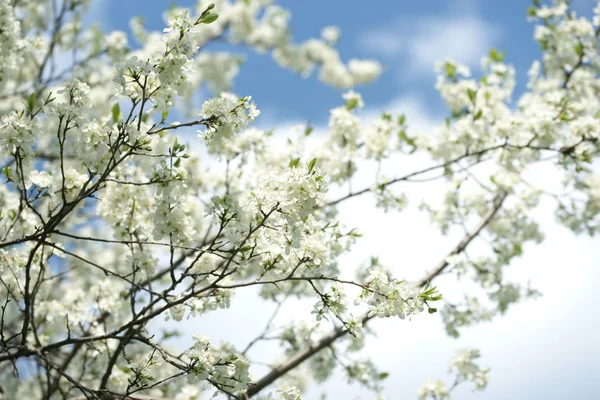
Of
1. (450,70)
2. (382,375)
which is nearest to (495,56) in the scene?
(450,70)

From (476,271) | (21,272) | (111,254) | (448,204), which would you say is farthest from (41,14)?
(476,271)

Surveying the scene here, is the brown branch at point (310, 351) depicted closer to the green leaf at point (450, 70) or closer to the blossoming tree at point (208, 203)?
the blossoming tree at point (208, 203)

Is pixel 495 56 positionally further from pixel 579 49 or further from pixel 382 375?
pixel 382 375

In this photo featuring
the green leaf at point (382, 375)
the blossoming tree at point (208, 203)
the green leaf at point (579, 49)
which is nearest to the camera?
the blossoming tree at point (208, 203)

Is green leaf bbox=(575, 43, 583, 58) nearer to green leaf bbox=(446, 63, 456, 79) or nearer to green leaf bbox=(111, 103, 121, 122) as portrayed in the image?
green leaf bbox=(446, 63, 456, 79)

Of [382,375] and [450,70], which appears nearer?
[382,375]

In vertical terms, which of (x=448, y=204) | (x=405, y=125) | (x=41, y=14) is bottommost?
(x=448, y=204)

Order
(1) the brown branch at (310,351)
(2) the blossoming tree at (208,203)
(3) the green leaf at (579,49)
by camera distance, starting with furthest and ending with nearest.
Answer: (3) the green leaf at (579,49)
(1) the brown branch at (310,351)
(2) the blossoming tree at (208,203)

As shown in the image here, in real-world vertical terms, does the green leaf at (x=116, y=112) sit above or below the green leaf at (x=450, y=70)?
below

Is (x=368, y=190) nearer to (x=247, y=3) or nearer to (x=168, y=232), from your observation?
(x=168, y=232)

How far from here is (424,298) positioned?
2.64 metres

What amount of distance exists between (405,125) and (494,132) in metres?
0.92

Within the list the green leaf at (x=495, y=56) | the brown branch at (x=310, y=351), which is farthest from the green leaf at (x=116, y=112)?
the green leaf at (x=495, y=56)

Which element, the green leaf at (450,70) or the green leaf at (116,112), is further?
the green leaf at (450,70)
